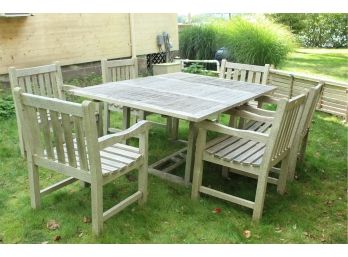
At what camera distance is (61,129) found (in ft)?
8.25

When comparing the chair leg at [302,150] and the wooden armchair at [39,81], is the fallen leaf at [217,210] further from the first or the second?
the wooden armchair at [39,81]

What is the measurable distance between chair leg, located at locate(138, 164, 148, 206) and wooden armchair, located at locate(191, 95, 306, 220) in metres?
0.45

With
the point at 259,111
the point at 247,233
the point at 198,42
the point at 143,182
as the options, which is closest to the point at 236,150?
the point at 259,111

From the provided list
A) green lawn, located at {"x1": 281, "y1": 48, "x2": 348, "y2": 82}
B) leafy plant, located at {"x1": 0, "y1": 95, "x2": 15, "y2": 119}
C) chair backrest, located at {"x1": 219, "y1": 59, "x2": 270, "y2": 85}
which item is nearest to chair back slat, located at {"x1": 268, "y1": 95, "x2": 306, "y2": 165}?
chair backrest, located at {"x1": 219, "y1": 59, "x2": 270, "y2": 85}

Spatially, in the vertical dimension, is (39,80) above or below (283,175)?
above

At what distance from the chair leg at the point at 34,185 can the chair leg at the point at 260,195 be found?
1.74 m

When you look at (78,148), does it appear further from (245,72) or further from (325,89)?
(325,89)

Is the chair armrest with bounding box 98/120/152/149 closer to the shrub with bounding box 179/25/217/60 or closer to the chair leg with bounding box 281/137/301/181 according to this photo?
the chair leg with bounding box 281/137/301/181

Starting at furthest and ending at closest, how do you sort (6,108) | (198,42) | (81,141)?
(198,42)
(6,108)
(81,141)

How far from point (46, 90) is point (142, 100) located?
134 centimetres

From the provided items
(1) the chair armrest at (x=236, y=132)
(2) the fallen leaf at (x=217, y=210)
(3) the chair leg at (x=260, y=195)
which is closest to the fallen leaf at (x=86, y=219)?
(2) the fallen leaf at (x=217, y=210)

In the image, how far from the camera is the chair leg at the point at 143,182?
9.82 ft

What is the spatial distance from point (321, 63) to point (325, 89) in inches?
201

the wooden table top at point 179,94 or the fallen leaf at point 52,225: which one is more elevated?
the wooden table top at point 179,94
